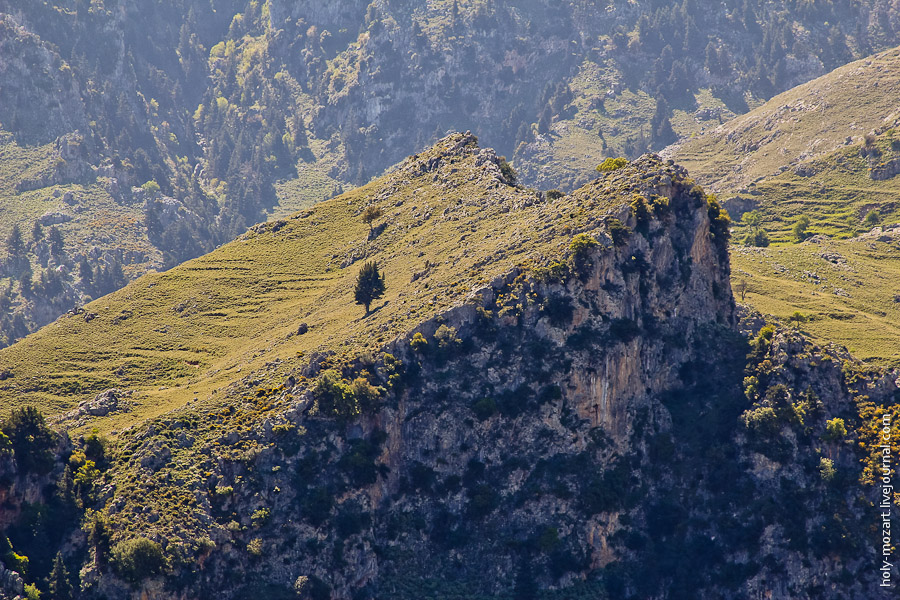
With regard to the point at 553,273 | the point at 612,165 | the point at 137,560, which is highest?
the point at 612,165

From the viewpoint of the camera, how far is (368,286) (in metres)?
170

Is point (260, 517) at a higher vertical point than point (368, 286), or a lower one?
lower

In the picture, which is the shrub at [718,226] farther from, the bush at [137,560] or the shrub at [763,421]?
the bush at [137,560]

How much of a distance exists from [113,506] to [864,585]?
9627 cm

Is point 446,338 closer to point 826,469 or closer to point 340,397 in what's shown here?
point 340,397

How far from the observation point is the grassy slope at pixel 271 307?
160000 millimetres

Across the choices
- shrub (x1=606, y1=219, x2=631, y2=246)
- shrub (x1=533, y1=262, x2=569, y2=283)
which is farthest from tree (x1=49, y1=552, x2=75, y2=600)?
shrub (x1=606, y1=219, x2=631, y2=246)

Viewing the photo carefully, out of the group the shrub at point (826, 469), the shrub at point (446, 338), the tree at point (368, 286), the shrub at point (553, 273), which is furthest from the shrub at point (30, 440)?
the shrub at point (826, 469)

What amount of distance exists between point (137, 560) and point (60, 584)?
907 centimetres

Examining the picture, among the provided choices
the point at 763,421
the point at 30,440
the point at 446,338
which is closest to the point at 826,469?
the point at 763,421

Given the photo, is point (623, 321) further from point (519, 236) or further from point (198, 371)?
point (198, 371)

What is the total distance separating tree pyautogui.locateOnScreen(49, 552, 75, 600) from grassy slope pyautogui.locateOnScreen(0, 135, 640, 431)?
83.7 feet

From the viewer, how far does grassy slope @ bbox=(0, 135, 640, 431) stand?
6299 inches

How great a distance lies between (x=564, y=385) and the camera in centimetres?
15225
